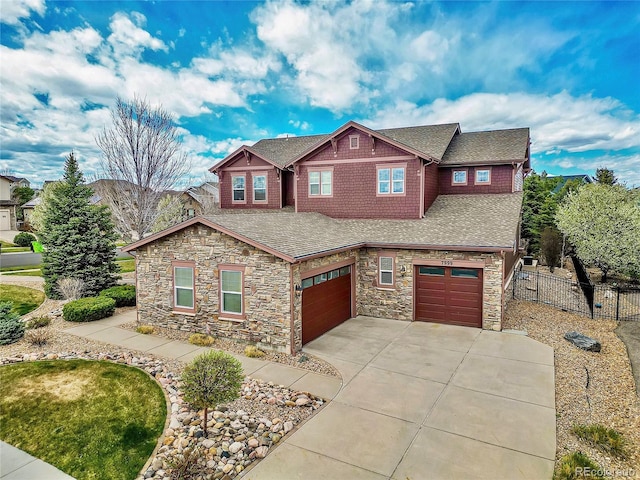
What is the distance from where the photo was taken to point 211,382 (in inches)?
265

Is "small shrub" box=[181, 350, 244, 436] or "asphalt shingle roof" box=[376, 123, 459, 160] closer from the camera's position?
"small shrub" box=[181, 350, 244, 436]

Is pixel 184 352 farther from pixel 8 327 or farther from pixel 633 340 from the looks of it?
pixel 633 340

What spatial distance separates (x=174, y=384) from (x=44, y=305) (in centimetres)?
1139

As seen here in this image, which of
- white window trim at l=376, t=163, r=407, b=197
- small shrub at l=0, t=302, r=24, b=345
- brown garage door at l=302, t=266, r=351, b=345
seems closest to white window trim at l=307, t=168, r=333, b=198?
white window trim at l=376, t=163, r=407, b=197

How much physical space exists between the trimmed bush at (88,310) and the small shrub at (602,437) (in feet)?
49.3

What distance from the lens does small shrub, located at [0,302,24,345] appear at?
1116cm

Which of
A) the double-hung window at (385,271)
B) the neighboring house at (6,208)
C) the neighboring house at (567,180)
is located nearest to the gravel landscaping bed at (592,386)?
the double-hung window at (385,271)

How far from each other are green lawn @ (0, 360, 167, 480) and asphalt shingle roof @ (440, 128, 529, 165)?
53.5ft

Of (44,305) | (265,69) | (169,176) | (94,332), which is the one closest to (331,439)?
(94,332)

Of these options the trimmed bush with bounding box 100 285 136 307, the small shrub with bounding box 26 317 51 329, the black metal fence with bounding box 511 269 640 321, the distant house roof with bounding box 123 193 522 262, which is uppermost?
the distant house roof with bounding box 123 193 522 262

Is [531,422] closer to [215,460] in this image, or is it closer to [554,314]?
[215,460]

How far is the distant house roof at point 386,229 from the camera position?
11.4 m

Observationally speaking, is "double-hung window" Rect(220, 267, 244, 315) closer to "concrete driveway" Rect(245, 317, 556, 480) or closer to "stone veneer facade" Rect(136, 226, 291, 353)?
"stone veneer facade" Rect(136, 226, 291, 353)

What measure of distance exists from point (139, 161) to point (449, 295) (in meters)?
17.0
